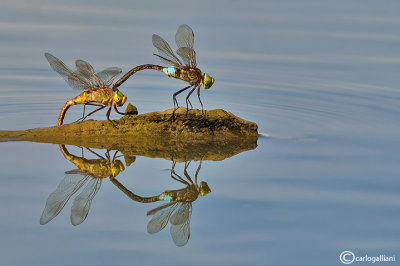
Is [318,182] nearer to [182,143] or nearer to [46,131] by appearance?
[182,143]

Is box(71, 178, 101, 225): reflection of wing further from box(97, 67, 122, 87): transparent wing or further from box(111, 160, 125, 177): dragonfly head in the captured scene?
box(97, 67, 122, 87): transparent wing

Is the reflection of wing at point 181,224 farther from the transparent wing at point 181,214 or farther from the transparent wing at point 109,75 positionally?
the transparent wing at point 109,75

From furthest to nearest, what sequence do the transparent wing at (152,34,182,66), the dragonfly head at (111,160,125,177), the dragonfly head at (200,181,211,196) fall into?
the transparent wing at (152,34,182,66) → the dragonfly head at (111,160,125,177) → the dragonfly head at (200,181,211,196)

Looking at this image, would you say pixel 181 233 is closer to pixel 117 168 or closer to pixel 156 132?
pixel 117 168

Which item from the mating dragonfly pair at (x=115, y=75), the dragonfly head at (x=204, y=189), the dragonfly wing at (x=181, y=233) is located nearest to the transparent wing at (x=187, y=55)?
the mating dragonfly pair at (x=115, y=75)

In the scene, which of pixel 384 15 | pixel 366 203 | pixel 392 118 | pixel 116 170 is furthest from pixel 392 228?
pixel 384 15

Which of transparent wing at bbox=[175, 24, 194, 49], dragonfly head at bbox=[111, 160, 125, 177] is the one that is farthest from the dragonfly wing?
transparent wing at bbox=[175, 24, 194, 49]

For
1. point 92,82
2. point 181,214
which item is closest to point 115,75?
point 92,82
